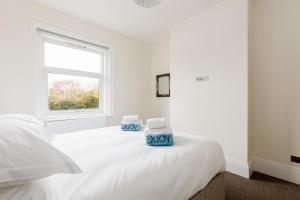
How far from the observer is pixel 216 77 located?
2.36 metres

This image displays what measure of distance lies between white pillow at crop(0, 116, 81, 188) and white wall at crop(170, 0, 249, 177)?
211cm

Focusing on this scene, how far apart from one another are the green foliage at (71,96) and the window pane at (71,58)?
0.94 feet

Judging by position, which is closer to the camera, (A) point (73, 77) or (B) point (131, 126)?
(B) point (131, 126)

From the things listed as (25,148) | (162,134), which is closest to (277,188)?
(162,134)

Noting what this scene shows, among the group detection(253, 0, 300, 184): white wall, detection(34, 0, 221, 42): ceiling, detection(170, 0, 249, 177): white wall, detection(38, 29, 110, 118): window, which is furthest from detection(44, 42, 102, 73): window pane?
detection(253, 0, 300, 184): white wall

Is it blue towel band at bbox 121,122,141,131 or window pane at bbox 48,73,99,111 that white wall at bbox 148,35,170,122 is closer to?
window pane at bbox 48,73,99,111

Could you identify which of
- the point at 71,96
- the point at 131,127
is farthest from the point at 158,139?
the point at 71,96

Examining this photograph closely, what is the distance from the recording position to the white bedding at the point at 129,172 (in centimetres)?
66

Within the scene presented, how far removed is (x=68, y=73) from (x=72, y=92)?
0.31 meters

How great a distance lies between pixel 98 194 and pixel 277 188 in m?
2.10

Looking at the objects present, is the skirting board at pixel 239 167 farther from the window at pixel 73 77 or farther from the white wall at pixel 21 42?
the white wall at pixel 21 42

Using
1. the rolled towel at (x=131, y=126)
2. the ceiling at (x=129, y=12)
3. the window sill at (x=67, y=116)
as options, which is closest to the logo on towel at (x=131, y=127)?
the rolled towel at (x=131, y=126)

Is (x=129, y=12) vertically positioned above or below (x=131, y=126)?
above

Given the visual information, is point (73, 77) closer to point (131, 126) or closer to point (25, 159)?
point (131, 126)
